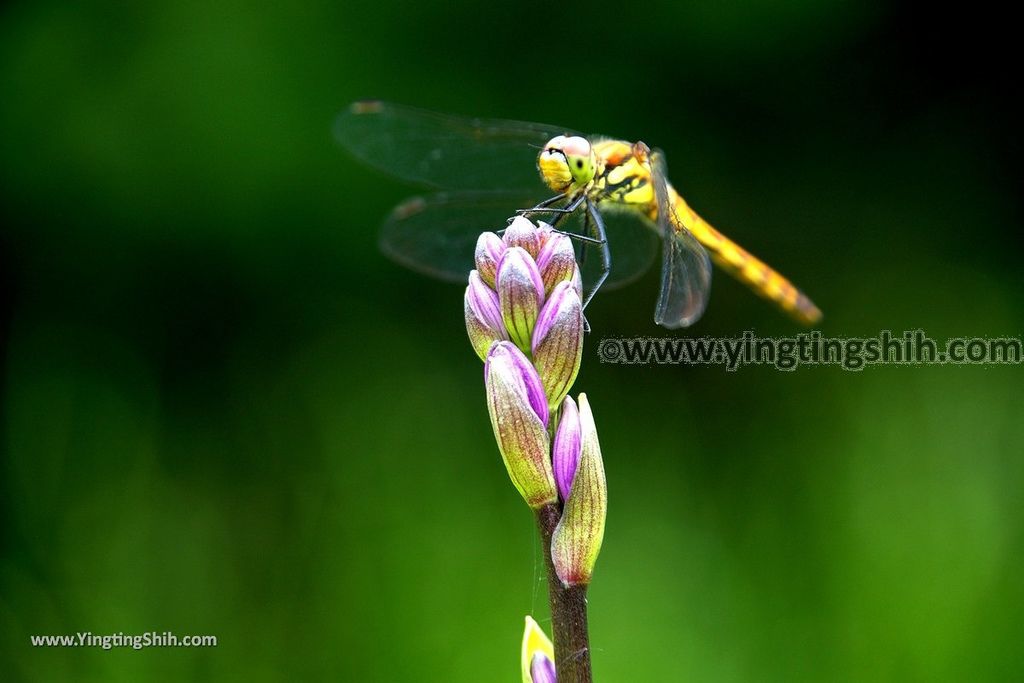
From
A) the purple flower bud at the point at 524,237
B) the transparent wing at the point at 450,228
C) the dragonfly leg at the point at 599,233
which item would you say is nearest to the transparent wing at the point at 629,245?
the transparent wing at the point at 450,228

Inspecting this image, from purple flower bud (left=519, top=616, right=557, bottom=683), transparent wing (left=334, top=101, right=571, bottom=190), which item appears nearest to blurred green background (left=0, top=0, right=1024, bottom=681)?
transparent wing (left=334, top=101, right=571, bottom=190)

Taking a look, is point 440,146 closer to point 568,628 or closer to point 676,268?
point 676,268

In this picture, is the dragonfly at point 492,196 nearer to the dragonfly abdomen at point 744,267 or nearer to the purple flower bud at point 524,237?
the dragonfly abdomen at point 744,267

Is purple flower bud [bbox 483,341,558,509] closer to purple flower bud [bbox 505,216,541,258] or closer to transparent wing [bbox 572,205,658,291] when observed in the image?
purple flower bud [bbox 505,216,541,258]

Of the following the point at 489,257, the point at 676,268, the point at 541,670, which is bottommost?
the point at 541,670

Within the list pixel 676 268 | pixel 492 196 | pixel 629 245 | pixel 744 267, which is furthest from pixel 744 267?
pixel 492 196

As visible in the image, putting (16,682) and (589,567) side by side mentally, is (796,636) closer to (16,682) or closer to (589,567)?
(589,567)

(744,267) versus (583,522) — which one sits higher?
(744,267)
